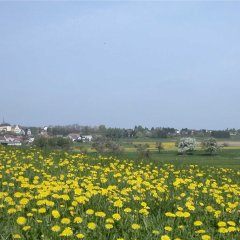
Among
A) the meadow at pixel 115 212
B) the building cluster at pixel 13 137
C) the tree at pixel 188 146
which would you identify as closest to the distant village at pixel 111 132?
the building cluster at pixel 13 137

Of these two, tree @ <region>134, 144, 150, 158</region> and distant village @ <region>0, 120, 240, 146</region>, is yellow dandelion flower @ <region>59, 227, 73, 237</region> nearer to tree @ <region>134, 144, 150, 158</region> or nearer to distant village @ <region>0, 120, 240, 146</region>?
tree @ <region>134, 144, 150, 158</region>

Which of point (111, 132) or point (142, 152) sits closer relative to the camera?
point (142, 152)

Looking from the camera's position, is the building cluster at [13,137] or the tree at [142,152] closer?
the tree at [142,152]

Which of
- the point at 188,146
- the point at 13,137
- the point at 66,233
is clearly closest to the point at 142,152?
the point at 13,137

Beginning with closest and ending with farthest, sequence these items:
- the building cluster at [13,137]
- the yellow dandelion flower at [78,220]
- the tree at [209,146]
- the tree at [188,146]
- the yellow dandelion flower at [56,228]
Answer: the yellow dandelion flower at [56,228]
the yellow dandelion flower at [78,220]
the building cluster at [13,137]
the tree at [188,146]
the tree at [209,146]

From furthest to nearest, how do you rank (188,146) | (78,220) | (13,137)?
(188,146)
(13,137)
(78,220)

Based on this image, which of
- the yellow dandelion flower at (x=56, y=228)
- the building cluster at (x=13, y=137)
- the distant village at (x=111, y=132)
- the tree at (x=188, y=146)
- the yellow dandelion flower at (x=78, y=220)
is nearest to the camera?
the yellow dandelion flower at (x=56, y=228)

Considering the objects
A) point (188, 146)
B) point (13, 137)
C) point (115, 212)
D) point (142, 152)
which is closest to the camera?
point (115, 212)

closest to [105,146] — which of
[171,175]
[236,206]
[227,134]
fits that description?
[171,175]

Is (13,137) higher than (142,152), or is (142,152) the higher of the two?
(13,137)

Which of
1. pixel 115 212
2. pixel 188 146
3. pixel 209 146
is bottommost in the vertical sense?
pixel 188 146

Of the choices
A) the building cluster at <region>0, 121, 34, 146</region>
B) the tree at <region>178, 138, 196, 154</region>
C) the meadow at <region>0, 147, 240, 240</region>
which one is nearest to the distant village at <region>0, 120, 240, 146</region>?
the building cluster at <region>0, 121, 34, 146</region>

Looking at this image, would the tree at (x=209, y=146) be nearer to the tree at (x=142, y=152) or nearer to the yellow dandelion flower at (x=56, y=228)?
the tree at (x=142, y=152)

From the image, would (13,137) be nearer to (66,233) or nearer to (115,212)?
(115,212)
